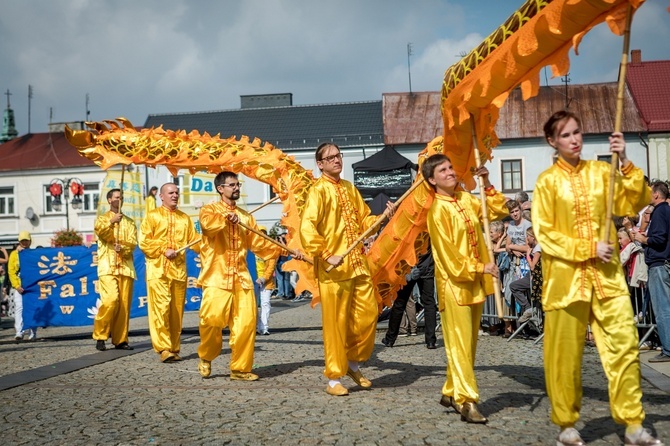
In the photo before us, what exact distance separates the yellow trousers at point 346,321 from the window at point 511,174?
29408mm

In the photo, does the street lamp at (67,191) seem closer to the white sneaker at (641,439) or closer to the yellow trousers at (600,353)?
the yellow trousers at (600,353)

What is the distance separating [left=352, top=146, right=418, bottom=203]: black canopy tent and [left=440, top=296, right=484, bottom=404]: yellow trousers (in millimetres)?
14998

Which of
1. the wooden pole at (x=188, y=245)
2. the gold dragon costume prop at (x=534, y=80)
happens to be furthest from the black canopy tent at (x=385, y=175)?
the gold dragon costume prop at (x=534, y=80)

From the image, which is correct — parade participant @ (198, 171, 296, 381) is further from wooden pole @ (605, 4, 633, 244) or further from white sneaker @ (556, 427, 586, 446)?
wooden pole @ (605, 4, 633, 244)

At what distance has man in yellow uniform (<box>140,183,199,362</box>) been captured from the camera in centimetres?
955

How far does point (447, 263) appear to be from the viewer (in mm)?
5625

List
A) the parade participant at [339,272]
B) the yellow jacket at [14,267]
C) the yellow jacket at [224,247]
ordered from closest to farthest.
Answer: the parade participant at [339,272] < the yellow jacket at [224,247] < the yellow jacket at [14,267]

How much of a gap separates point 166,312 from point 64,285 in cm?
534

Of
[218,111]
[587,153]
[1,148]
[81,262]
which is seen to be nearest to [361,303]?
[81,262]

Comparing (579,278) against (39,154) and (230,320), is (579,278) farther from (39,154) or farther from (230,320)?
(39,154)

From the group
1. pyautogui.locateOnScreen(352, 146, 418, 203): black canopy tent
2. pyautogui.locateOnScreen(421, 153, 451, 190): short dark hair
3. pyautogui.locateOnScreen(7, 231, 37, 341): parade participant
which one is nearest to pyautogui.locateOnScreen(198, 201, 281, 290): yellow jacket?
pyautogui.locateOnScreen(421, 153, 451, 190): short dark hair

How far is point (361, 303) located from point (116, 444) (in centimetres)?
259

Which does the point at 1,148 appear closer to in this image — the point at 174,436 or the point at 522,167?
the point at 522,167

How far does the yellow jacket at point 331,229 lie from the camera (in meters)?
6.72
